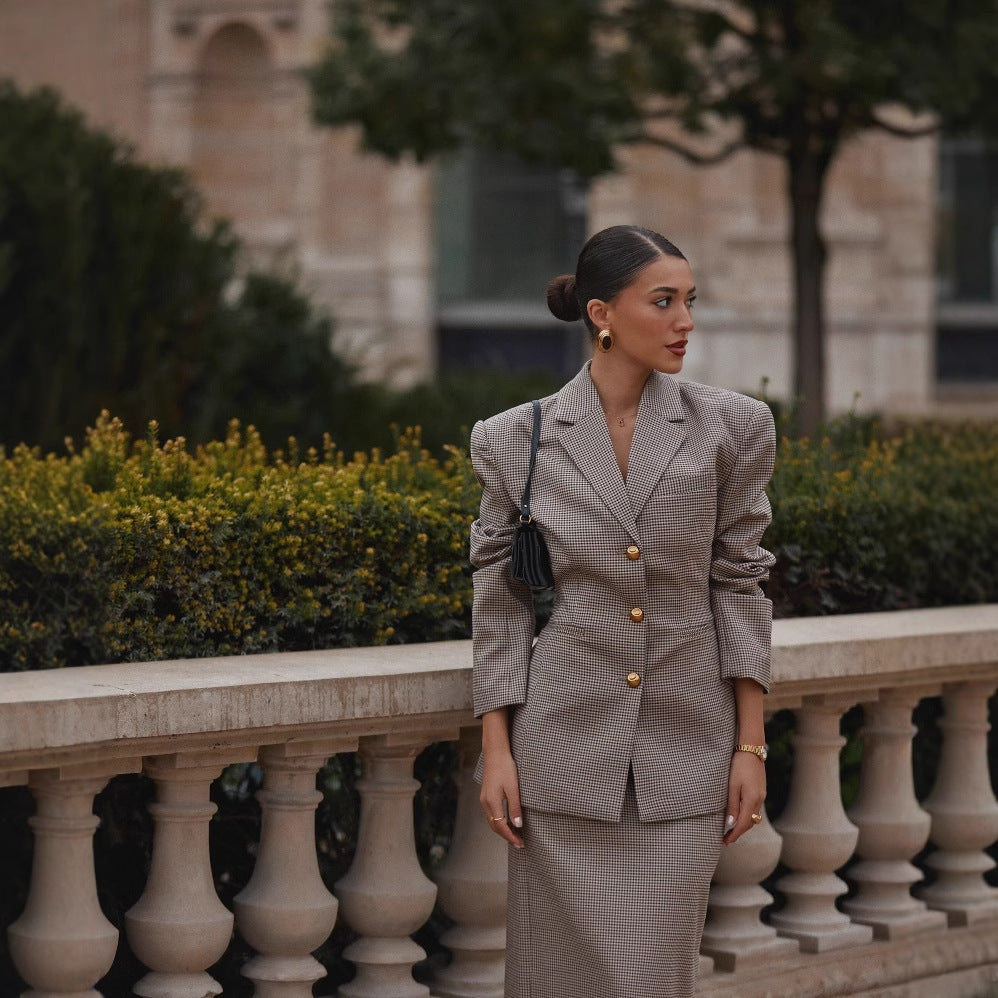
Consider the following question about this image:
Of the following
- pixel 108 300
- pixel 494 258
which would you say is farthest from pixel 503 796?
pixel 494 258

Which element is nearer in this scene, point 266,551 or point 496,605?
point 496,605

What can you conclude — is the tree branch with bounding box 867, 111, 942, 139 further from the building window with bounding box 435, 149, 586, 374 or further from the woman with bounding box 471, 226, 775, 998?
the woman with bounding box 471, 226, 775, 998

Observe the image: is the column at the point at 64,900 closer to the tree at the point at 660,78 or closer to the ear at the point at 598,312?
the ear at the point at 598,312

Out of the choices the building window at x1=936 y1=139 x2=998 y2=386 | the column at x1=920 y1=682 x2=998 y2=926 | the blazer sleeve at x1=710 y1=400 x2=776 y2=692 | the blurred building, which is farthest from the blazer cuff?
the building window at x1=936 y1=139 x2=998 y2=386

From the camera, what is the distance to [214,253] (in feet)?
31.6

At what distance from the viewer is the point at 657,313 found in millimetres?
3566

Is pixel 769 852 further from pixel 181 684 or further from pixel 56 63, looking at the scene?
pixel 56 63

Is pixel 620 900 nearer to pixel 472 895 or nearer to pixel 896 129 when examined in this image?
pixel 472 895

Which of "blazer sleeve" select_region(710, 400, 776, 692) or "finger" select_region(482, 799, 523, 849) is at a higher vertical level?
"blazer sleeve" select_region(710, 400, 776, 692)

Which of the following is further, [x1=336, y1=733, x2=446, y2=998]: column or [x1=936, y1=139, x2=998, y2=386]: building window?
[x1=936, y1=139, x2=998, y2=386]: building window

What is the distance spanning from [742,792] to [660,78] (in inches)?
461

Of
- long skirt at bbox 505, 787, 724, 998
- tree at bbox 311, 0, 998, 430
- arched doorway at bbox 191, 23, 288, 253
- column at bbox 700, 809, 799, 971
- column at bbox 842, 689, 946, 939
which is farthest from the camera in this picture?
arched doorway at bbox 191, 23, 288, 253

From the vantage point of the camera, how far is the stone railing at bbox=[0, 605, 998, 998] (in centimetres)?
366

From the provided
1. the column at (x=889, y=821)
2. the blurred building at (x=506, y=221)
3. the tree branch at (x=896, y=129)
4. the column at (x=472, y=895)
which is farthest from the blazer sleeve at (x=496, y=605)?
the blurred building at (x=506, y=221)
